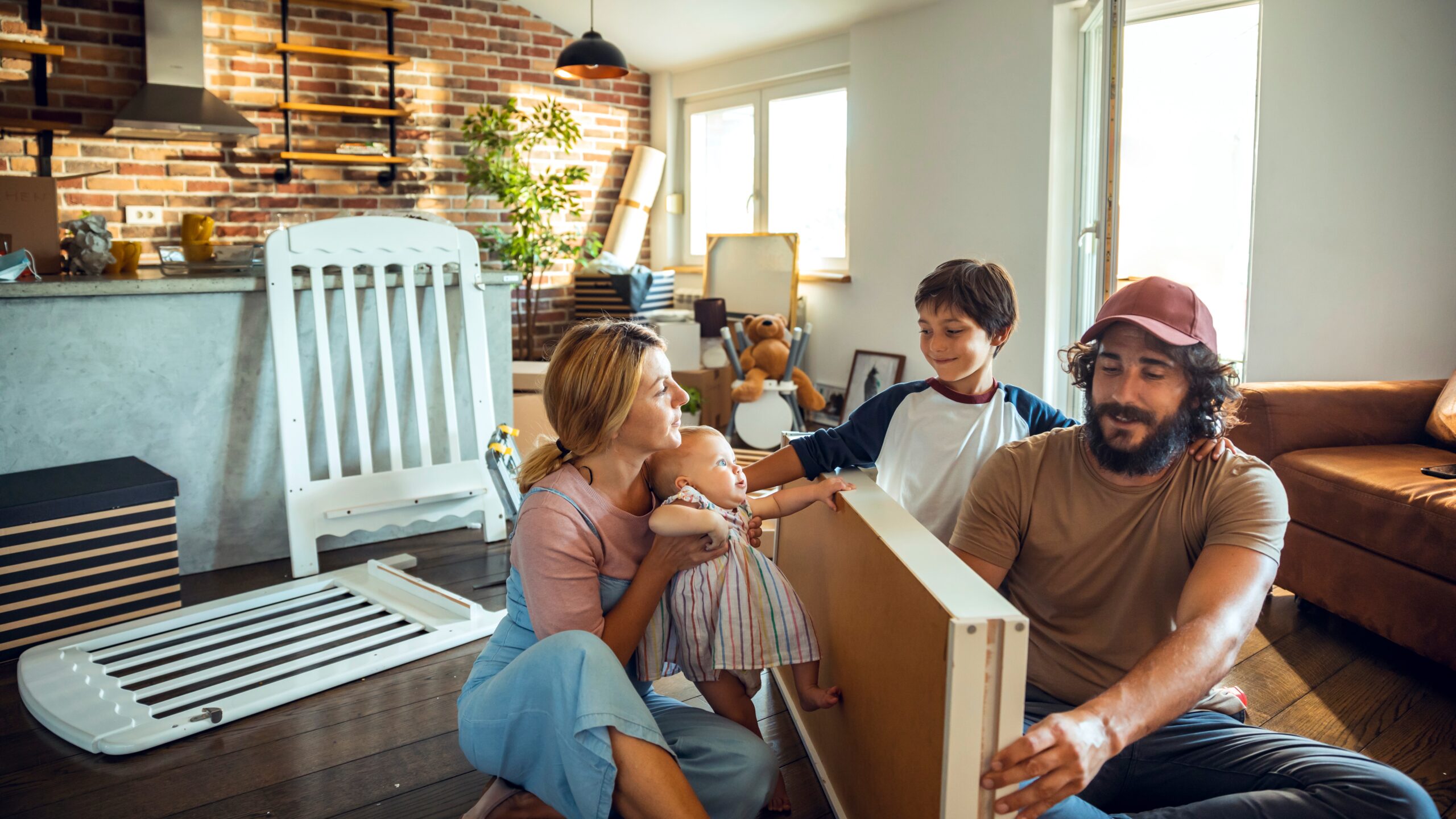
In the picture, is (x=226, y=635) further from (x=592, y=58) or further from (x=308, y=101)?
(x=308, y=101)

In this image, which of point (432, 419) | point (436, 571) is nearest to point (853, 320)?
point (432, 419)

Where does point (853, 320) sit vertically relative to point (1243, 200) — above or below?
below

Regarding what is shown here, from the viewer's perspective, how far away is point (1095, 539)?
1.50 m

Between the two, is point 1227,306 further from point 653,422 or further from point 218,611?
point 218,611

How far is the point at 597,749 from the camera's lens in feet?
4.40

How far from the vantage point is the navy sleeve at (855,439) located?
189cm

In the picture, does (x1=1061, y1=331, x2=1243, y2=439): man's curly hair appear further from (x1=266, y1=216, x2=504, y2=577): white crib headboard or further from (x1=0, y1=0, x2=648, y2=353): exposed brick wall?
(x1=0, y1=0, x2=648, y2=353): exposed brick wall

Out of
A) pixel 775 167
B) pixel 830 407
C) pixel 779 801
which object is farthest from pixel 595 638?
pixel 775 167

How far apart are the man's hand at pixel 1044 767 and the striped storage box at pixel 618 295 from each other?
15.3ft

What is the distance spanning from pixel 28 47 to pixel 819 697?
473 cm

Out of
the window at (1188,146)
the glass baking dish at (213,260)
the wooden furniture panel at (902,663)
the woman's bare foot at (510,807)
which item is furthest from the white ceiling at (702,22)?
the woman's bare foot at (510,807)

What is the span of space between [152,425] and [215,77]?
9.34 ft

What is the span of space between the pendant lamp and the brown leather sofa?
9.94 feet

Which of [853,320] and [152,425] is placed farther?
[853,320]
